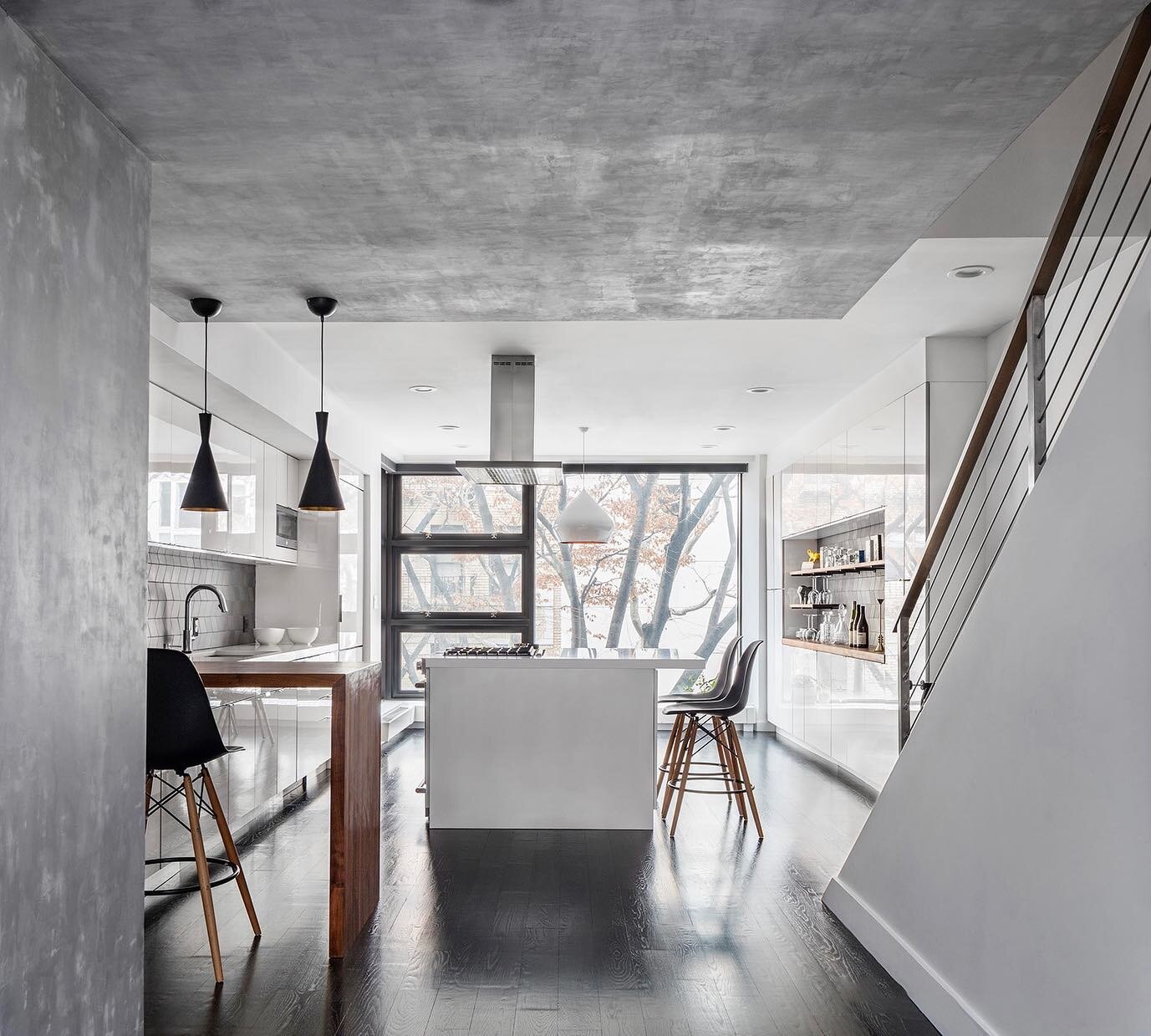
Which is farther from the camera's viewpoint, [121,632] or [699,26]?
[121,632]

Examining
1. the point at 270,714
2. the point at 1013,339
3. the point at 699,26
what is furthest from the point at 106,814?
the point at 270,714

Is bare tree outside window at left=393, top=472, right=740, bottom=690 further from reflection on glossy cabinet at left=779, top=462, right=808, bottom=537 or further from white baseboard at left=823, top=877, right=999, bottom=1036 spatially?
white baseboard at left=823, top=877, right=999, bottom=1036

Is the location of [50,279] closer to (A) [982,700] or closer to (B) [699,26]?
(B) [699,26]

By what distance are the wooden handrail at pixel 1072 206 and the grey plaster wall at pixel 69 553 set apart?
205 centimetres

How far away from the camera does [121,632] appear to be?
2225 mm

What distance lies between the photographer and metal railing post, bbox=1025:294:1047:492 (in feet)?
9.05

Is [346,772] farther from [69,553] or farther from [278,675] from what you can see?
[69,553]

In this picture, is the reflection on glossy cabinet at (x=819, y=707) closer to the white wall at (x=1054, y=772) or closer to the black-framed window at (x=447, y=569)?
the black-framed window at (x=447, y=569)

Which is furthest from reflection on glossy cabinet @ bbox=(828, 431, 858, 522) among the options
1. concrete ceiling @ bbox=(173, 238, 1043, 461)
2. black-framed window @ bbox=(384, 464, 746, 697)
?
black-framed window @ bbox=(384, 464, 746, 697)

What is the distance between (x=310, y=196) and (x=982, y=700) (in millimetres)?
2292

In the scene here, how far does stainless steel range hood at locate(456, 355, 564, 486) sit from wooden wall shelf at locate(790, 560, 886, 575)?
2235 millimetres

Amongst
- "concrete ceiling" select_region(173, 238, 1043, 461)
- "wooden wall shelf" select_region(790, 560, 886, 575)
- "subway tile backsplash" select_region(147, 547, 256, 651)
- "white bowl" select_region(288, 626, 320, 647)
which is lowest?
"white bowl" select_region(288, 626, 320, 647)

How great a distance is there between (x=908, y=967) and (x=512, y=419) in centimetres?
360

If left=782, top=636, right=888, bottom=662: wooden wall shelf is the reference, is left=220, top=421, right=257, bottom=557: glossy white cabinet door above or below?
above
